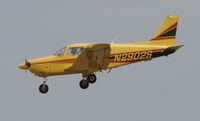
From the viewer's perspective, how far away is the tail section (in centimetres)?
3694

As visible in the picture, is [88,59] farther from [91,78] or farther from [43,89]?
[43,89]

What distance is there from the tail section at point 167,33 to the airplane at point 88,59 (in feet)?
2.89

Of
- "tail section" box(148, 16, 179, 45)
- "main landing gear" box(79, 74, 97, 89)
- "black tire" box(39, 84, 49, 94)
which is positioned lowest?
"black tire" box(39, 84, 49, 94)

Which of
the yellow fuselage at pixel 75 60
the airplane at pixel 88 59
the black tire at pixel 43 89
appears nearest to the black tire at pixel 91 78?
the airplane at pixel 88 59

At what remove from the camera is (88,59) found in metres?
34.3

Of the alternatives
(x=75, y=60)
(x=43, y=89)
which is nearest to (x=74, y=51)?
(x=75, y=60)

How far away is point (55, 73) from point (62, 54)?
3.35 ft

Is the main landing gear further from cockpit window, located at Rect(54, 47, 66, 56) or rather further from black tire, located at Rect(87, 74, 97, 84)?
cockpit window, located at Rect(54, 47, 66, 56)

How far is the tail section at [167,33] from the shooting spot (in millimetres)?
36938

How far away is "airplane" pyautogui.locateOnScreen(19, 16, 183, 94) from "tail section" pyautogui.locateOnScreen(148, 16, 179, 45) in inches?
34.7

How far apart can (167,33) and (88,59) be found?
5.38 metres

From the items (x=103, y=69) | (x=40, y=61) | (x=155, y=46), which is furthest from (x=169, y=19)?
(x=40, y=61)

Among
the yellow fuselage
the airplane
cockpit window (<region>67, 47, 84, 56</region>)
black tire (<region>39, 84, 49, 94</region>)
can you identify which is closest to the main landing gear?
the airplane

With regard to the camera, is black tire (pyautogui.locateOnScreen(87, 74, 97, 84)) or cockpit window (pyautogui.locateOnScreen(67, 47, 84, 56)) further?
black tire (pyautogui.locateOnScreen(87, 74, 97, 84))
